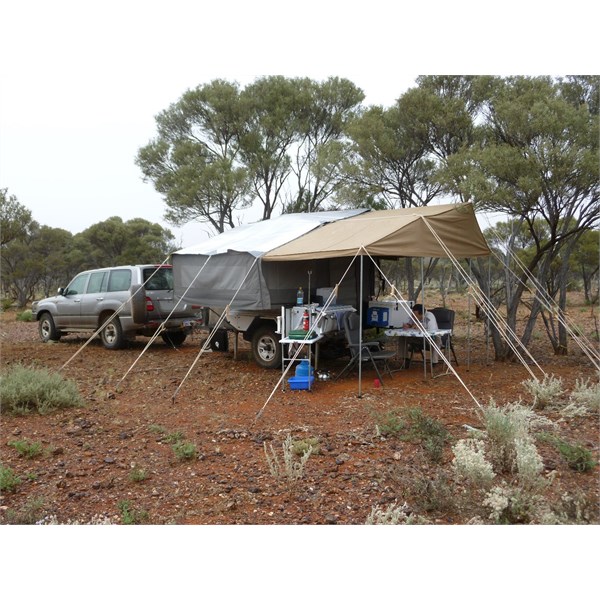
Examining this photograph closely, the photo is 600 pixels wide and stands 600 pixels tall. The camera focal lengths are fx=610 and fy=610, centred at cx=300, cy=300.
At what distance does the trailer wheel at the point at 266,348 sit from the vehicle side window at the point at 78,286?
176 inches

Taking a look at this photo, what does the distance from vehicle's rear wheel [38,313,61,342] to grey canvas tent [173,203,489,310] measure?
Answer: 409 centimetres

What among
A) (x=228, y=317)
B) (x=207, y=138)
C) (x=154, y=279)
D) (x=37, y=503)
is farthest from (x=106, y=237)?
(x=37, y=503)

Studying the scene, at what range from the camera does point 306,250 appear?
27.8ft

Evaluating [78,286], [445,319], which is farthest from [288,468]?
[78,286]

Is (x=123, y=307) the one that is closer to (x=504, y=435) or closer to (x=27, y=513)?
(x=27, y=513)

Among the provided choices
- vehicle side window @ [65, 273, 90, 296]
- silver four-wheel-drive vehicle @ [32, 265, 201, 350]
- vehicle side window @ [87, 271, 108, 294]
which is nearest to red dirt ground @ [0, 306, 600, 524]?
silver four-wheel-drive vehicle @ [32, 265, 201, 350]

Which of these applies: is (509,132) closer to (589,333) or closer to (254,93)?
(589,333)

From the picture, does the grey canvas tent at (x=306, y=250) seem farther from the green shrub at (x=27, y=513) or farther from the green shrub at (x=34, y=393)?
the green shrub at (x=27, y=513)

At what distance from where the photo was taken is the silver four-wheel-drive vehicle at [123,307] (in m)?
11.1

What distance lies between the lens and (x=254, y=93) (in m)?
18.8

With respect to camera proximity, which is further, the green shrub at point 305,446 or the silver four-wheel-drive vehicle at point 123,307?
the silver four-wheel-drive vehicle at point 123,307

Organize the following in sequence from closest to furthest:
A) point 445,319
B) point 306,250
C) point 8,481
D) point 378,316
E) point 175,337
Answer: point 8,481
point 306,250
point 445,319
point 378,316
point 175,337

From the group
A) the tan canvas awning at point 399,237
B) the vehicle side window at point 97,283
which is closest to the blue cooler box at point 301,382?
the tan canvas awning at point 399,237

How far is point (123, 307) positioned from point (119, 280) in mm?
694
